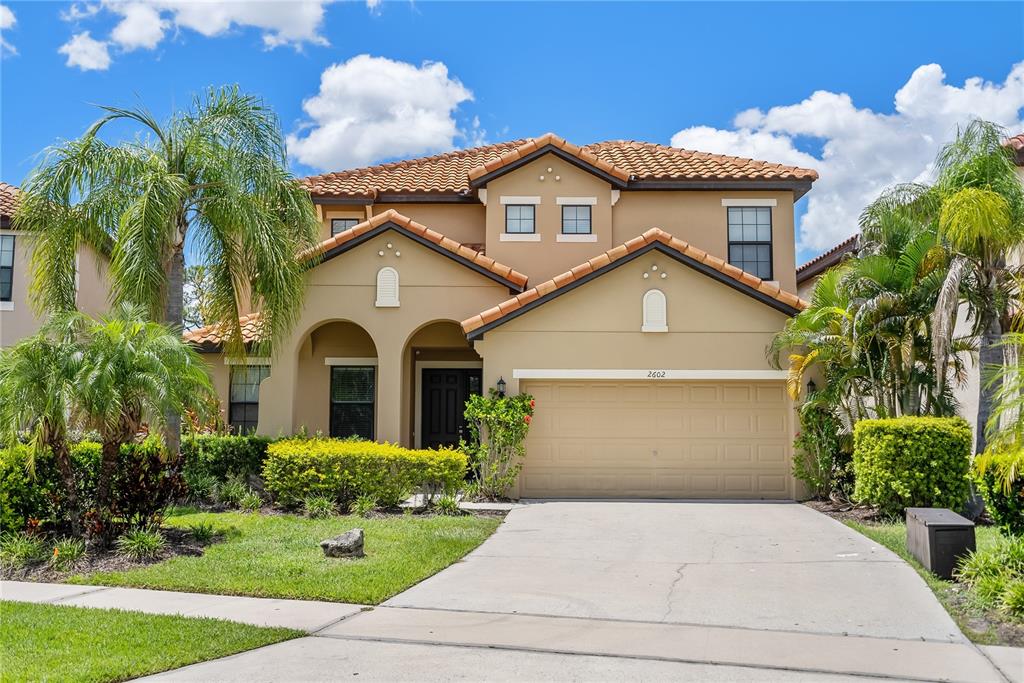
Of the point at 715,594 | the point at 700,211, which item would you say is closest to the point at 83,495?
the point at 715,594

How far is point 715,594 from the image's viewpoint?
29.4 ft

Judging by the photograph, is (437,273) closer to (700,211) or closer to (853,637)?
(700,211)

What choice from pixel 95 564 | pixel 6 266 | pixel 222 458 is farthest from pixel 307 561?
pixel 6 266

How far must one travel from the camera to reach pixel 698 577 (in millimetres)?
9742

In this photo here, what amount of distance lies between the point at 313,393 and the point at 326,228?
4.42m

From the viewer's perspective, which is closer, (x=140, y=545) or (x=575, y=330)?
(x=140, y=545)

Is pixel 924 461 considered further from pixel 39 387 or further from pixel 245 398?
pixel 245 398

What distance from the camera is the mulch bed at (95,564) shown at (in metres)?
9.80

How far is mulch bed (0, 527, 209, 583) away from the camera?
32.1 ft

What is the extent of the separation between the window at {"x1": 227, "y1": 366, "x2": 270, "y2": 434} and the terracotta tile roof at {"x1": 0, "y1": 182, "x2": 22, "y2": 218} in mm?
6268

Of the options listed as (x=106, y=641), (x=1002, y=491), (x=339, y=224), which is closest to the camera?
(x=106, y=641)

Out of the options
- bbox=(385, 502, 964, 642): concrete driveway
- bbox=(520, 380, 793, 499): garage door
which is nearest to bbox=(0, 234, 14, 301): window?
bbox=(520, 380, 793, 499): garage door

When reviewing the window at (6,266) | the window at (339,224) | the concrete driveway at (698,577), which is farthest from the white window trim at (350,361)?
the window at (6,266)

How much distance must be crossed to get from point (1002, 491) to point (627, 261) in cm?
829
